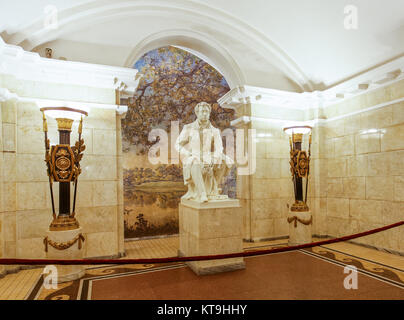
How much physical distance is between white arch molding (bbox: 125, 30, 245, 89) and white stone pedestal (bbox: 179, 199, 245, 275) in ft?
10.9

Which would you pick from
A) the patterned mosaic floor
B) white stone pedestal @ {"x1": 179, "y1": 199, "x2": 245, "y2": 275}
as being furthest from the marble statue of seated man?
the patterned mosaic floor

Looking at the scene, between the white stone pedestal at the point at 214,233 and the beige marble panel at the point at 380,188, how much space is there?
3.12m

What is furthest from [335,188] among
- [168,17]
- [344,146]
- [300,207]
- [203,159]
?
[168,17]

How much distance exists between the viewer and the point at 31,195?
4418 mm

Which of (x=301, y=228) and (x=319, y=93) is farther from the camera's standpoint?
(x=319, y=93)

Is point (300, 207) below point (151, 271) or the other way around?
the other way around

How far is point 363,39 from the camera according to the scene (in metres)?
5.20

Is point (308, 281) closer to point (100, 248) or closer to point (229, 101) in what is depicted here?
point (100, 248)

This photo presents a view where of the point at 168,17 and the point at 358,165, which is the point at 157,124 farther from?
the point at 358,165

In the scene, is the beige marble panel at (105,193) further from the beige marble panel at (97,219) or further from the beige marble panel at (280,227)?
the beige marble panel at (280,227)

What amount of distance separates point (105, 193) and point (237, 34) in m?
4.50

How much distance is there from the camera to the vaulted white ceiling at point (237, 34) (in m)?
4.66

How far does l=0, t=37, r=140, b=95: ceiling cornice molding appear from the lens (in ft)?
13.7
